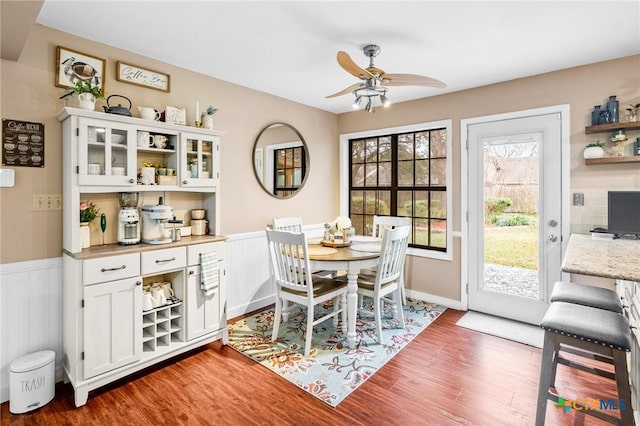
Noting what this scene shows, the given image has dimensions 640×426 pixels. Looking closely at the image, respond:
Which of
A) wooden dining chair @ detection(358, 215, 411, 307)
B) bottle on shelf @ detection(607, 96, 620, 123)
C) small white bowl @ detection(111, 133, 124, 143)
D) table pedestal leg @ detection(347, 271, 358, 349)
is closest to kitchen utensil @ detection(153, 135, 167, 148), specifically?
small white bowl @ detection(111, 133, 124, 143)

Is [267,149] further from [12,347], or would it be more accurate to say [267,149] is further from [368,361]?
[12,347]

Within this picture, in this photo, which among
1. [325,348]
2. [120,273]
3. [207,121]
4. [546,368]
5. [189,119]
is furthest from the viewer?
[189,119]

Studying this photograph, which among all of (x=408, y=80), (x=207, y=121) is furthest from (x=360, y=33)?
(x=207, y=121)

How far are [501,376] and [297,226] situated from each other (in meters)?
2.47

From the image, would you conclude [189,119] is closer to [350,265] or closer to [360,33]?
[360,33]

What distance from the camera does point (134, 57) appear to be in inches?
108

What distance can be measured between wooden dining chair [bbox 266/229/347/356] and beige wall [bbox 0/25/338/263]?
90 centimetres

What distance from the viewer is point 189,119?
3107 mm

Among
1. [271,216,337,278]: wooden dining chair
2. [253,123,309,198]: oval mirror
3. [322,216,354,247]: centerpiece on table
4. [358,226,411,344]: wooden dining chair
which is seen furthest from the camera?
[253,123,309,198]: oval mirror

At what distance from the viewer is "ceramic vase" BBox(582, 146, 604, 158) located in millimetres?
2840

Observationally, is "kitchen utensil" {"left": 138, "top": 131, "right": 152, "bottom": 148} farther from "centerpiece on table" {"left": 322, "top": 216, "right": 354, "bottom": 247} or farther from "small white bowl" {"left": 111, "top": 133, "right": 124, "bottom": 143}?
"centerpiece on table" {"left": 322, "top": 216, "right": 354, "bottom": 247}

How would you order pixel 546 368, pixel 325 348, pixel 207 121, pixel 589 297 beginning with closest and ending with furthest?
pixel 546 368 < pixel 589 297 < pixel 325 348 < pixel 207 121

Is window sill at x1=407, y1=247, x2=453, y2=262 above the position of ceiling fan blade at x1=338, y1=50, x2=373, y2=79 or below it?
below

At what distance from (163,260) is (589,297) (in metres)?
2.89
